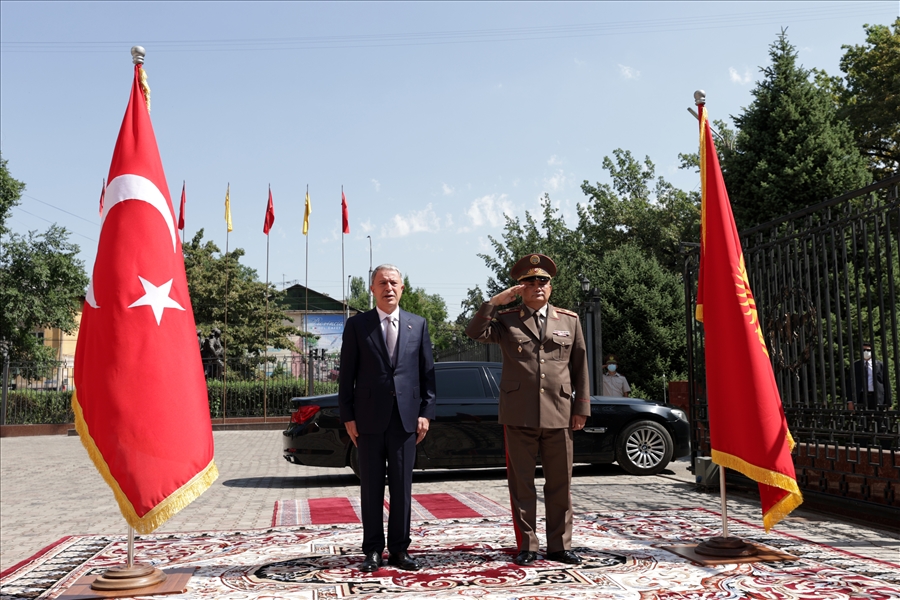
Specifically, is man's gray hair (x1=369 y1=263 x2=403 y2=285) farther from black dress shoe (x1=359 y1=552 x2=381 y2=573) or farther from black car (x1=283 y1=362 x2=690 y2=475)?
black car (x1=283 y1=362 x2=690 y2=475)

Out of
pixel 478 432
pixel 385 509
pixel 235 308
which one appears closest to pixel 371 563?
pixel 385 509

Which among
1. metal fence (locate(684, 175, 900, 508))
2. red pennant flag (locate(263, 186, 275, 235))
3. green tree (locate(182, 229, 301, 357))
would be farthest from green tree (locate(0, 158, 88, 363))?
metal fence (locate(684, 175, 900, 508))

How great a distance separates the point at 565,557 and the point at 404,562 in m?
1.06

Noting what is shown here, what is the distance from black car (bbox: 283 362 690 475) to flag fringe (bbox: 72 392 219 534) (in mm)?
5424

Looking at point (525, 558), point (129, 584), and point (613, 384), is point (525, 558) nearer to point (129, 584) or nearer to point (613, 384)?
point (129, 584)

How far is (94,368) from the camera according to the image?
480 cm

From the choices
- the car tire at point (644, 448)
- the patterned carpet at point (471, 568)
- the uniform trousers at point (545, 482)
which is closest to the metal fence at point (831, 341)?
the car tire at point (644, 448)

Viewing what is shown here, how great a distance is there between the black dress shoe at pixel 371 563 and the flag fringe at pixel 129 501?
1120 mm

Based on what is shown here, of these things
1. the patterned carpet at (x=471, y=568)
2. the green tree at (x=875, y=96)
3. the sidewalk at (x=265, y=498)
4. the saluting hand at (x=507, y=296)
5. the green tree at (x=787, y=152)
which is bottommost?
the sidewalk at (x=265, y=498)

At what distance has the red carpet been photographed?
7.55 m

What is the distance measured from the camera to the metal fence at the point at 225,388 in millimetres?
24984

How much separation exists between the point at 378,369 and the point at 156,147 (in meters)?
2.09

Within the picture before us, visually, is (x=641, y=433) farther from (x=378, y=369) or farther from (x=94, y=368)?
(x=94, y=368)

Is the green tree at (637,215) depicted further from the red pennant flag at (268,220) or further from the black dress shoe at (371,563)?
the black dress shoe at (371,563)
